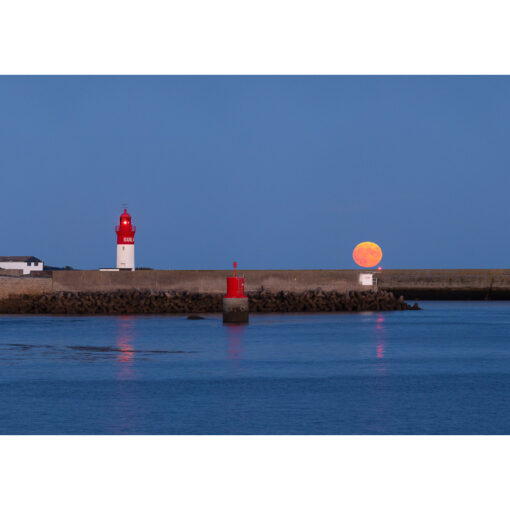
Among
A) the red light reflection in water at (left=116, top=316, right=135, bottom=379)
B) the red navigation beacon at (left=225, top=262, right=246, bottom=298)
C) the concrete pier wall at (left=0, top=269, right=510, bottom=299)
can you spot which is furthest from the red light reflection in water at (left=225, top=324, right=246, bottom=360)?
the concrete pier wall at (left=0, top=269, right=510, bottom=299)

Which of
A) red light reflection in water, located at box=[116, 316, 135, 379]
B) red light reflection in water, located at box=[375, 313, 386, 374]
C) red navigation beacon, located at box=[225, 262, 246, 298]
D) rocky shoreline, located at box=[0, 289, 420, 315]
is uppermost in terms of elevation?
red navigation beacon, located at box=[225, 262, 246, 298]

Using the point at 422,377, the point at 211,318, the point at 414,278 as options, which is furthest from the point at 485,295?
the point at 422,377

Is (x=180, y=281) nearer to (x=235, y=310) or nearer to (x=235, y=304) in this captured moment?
(x=235, y=310)

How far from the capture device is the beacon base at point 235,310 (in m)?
23.1

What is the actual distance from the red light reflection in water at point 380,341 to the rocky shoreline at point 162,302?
2.00 metres

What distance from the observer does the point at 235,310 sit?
23156 mm

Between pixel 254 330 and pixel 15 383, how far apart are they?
1027 centimetres

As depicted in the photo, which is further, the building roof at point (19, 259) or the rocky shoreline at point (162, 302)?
the building roof at point (19, 259)

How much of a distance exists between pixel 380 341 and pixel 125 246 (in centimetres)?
1595

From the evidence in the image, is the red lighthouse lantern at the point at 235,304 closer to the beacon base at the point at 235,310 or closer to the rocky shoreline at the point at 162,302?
the beacon base at the point at 235,310

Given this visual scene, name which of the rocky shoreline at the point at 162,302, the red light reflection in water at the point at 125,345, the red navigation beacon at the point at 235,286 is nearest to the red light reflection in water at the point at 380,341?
the rocky shoreline at the point at 162,302

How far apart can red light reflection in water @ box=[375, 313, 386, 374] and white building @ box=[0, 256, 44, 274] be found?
4807cm

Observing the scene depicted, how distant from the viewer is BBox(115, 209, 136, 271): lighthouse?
34.0m

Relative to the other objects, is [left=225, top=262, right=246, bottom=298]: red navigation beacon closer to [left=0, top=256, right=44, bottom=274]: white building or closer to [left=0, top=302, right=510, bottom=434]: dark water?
[left=0, top=302, right=510, bottom=434]: dark water
